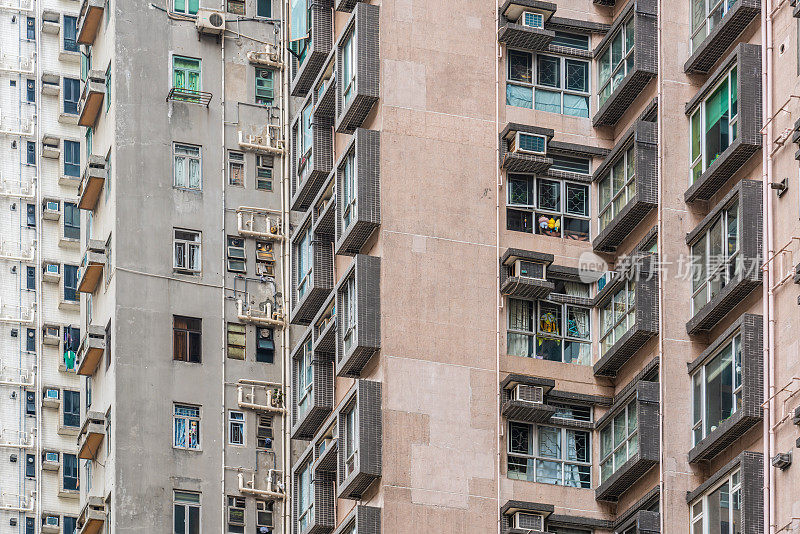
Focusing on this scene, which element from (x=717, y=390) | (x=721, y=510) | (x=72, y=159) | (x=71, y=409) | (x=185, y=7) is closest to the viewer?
(x=721, y=510)

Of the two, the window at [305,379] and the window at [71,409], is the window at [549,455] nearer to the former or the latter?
the window at [305,379]

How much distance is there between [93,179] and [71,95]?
1276 cm

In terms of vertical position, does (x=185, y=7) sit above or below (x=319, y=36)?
above

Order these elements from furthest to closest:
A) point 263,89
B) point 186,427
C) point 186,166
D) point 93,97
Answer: point 263,89, point 93,97, point 186,166, point 186,427

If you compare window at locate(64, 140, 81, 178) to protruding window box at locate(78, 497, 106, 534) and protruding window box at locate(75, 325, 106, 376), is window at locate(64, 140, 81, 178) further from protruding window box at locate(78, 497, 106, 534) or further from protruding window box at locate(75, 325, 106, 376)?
protruding window box at locate(78, 497, 106, 534)

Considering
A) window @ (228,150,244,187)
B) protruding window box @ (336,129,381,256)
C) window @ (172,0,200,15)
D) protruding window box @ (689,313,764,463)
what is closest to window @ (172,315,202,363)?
window @ (228,150,244,187)

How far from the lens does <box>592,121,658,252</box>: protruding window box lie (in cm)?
4584

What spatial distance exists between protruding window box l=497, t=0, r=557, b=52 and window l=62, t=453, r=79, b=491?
27.0m

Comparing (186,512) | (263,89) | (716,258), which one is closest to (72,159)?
(263,89)

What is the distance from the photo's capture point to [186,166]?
61.2 metres

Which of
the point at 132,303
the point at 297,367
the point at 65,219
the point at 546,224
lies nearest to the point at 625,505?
the point at 546,224

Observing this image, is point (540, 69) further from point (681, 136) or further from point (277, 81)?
point (277, 81)

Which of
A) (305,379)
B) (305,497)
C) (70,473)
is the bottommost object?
(305,497)

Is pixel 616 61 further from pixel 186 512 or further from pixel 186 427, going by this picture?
pixel 186 512
